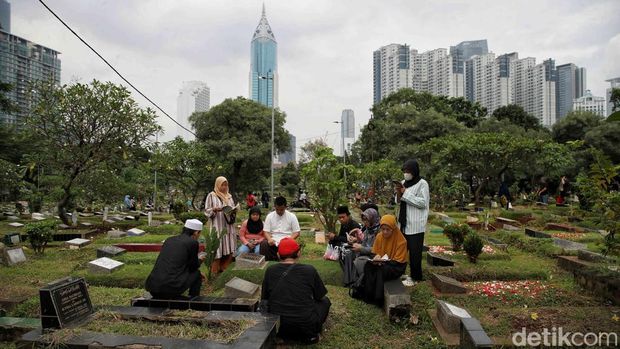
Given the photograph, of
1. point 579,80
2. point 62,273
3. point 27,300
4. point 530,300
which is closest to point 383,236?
point 530,300

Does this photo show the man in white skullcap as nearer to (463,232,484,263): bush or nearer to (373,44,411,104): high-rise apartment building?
(463,232,484,263): bush

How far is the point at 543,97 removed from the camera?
2007 inches

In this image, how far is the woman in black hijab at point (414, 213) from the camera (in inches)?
250

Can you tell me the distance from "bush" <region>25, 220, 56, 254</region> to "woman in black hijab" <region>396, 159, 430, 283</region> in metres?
8.07

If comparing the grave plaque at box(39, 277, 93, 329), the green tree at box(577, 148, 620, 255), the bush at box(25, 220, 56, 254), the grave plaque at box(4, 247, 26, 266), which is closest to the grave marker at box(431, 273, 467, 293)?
the green tree at box(577, 148, 620, 255)

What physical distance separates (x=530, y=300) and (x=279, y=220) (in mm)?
4298

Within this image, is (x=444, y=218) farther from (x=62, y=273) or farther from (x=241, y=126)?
(x=241, y=126)

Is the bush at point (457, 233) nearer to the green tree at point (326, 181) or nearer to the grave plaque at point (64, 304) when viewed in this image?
the green tree at point (326, 181)

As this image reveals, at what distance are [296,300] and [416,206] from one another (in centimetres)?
285

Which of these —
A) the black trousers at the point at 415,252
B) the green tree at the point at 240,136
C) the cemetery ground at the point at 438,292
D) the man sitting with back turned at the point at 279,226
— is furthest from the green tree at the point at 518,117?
the black trousers at the point at 415,252

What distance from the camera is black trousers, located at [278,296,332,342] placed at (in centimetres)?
426

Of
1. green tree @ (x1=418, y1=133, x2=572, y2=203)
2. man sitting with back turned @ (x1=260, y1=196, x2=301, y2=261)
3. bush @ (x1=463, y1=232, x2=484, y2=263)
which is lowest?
bush @ (x1=463, y1=232, x2=484, y2=263)

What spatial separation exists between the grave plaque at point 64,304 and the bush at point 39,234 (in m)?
6.10

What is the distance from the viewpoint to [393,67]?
5541 centimetres
